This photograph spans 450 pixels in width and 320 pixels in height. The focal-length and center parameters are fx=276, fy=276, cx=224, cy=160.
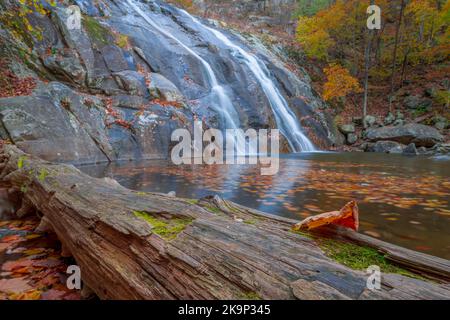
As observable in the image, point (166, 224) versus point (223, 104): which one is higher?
point (223, 104)

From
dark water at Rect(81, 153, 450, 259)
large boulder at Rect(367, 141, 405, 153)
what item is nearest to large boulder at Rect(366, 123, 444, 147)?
large boulder at Rect(367, 141, 405, 153)

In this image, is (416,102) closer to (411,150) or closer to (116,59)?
(411,150)

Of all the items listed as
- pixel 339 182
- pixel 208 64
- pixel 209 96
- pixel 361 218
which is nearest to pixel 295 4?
pixel 208 64

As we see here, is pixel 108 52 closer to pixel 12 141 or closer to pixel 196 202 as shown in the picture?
pixel 12 141

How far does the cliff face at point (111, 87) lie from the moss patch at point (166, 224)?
14.0ft

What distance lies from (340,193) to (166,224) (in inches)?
136

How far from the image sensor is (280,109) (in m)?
13.7

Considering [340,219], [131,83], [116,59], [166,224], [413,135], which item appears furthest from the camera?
[413,135]

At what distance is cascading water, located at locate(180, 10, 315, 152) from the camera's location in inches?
512

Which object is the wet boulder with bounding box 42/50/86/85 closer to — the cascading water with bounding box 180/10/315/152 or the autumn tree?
the cascading water with bounding box 180/10/315/152

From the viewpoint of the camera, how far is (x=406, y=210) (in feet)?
11.1

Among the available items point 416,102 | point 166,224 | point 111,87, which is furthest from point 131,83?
point 416,102

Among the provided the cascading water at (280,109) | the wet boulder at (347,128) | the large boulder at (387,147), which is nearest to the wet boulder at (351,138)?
the wet boulder at (347,128)

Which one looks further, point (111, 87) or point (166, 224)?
point (111, 87)
